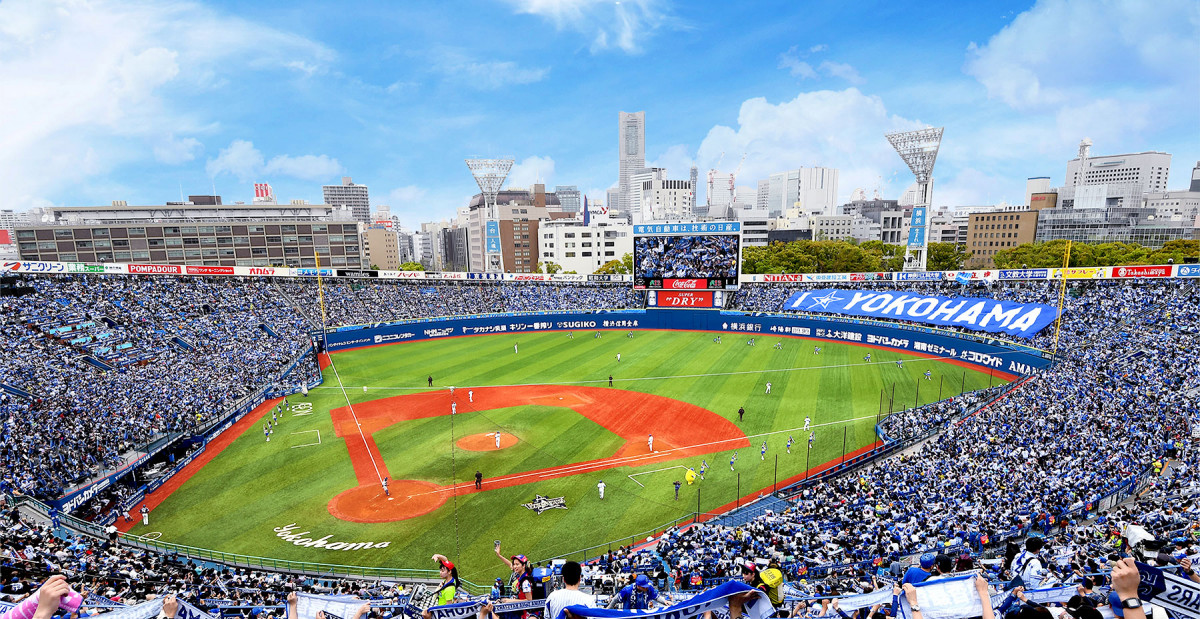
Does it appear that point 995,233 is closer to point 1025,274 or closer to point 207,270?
point 1025,274

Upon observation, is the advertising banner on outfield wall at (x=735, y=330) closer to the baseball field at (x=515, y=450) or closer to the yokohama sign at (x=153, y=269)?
the baseball field at (x=515, y=450)

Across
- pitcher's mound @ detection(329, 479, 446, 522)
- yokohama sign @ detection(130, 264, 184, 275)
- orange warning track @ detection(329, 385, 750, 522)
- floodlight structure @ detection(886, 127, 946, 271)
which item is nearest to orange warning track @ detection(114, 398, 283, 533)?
orange warning track @ detection(329, 385, 750, 522)

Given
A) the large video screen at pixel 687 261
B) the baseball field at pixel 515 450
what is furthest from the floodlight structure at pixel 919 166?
the baseball field at pixel 515 450

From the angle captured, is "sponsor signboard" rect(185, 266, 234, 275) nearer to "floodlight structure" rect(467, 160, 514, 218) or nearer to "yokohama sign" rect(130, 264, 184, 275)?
"yokohama sign" rect(130, 264, 184, 275)

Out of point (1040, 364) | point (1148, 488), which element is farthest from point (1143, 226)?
point (1148, 488)

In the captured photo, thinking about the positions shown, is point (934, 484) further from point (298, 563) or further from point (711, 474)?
point (298, 563)

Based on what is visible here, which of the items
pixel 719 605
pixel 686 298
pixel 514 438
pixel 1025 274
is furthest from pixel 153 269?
pixel 1025 274
